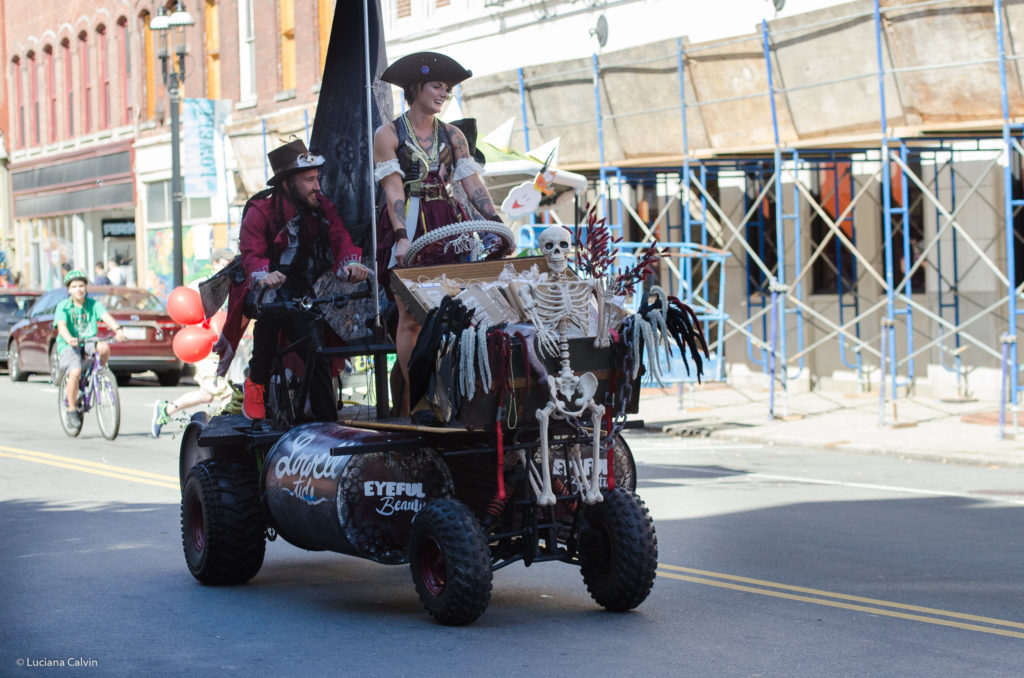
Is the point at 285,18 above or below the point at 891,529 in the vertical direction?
above

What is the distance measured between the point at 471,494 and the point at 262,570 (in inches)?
79.8

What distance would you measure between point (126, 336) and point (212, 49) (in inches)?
638

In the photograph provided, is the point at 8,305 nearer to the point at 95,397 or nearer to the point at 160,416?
the point at 95,397

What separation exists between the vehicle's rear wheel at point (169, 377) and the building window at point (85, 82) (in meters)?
22.0

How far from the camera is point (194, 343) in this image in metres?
14.1

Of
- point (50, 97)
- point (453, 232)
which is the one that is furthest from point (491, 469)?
point (50, 97)

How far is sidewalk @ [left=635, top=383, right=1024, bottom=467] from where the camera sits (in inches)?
569

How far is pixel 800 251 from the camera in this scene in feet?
65.6

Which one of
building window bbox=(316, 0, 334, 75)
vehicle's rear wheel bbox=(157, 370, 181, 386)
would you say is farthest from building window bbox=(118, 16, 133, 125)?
vehicle's rear wheel bbox=(157, 370, 181, 386)

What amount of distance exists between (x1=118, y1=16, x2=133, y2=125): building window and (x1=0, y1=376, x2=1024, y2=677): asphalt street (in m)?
31.1

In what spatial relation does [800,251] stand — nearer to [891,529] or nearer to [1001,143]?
[1001,143]

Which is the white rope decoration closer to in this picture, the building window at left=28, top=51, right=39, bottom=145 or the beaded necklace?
the beaded necklace

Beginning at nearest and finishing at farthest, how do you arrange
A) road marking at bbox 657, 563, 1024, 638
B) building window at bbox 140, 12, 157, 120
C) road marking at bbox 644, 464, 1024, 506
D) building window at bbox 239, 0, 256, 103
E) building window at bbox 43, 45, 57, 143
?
road marking at bbox 657, 563, 1024, 638 → road marking at bbox 644, 464, 1024, 506 → building window at bbox 239, 0, 256, 103 → building window at bbox 140, 12, 157, 120 → building window at bbox 43, 45, 57, 143

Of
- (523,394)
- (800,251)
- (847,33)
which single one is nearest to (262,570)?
(523,394)
